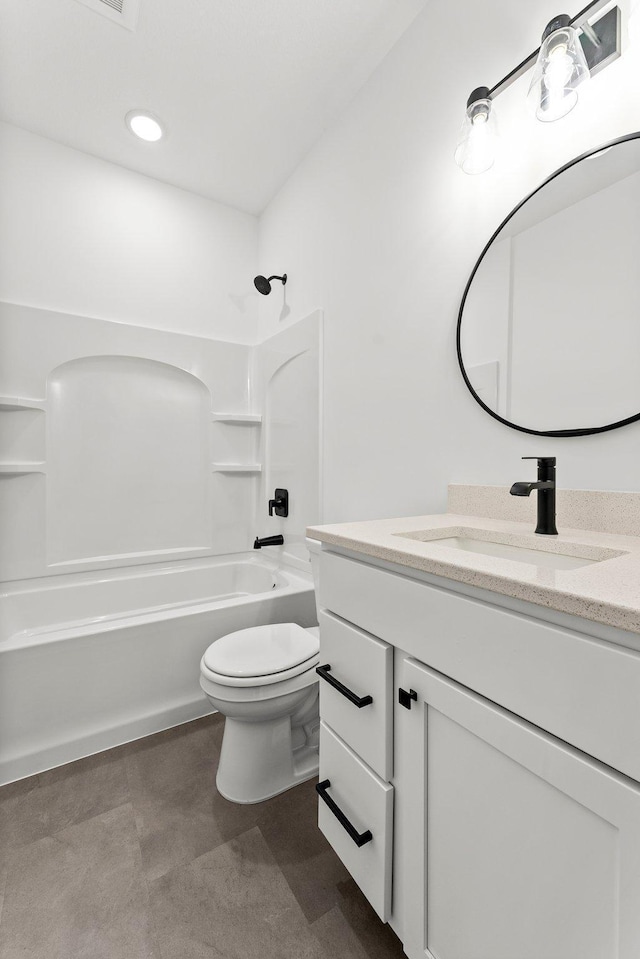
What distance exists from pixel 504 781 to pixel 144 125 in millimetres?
2812

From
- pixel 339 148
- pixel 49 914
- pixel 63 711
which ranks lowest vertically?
pixel 49 914

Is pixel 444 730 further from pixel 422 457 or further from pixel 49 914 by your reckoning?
pixel 49 914

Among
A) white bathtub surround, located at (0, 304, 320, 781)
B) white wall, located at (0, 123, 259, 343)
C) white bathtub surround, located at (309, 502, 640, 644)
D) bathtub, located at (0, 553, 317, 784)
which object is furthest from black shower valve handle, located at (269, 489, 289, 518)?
white bathtub surround, located at (309, 502, 640, 644)

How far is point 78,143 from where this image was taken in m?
2.16

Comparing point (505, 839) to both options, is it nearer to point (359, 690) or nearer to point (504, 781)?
point (504, 781)

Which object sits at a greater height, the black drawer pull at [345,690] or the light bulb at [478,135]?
the light bulb at [478,135]

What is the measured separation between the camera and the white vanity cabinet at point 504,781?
19.3 inches

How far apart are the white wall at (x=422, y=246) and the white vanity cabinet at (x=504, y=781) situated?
2.01ft

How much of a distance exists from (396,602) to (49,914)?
118 cm

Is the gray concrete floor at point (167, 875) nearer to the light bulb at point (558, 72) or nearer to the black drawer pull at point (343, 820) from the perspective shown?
the black drawer pull at point (343, 820)

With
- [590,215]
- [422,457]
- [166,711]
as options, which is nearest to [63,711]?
[166,711]

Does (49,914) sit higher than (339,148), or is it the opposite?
(339,148)

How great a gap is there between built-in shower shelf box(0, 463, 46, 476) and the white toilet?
1335mm

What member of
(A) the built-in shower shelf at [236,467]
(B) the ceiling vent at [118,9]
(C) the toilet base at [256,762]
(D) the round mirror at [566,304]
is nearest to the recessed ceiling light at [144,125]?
(B) the ceiling vent at [118,9]
